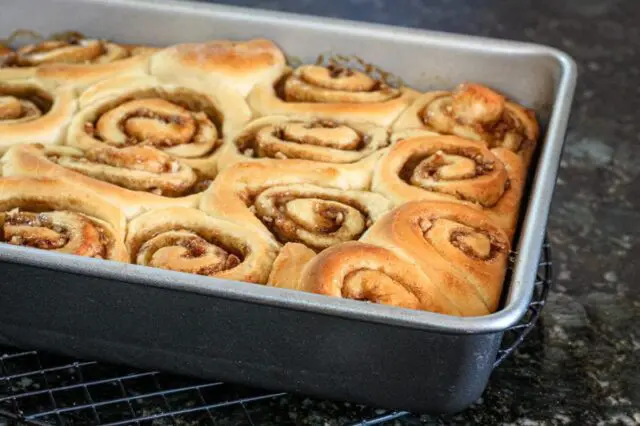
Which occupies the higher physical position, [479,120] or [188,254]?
[479,120]

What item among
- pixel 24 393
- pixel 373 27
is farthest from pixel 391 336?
→ pixel 373 27

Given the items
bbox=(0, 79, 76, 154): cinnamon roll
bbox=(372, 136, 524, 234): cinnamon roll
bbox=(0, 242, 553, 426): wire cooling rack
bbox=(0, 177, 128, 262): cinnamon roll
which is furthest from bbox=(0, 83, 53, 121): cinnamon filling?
bbox=(372, 136, 524, 234): cinnamon roll

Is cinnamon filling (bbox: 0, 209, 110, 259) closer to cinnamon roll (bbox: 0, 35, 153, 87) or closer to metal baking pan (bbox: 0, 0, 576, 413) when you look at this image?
metal baking pan (bbox: 0, 0, 576, 413)

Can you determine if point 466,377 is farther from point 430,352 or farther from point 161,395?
point 161,395

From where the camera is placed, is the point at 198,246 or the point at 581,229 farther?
the point at 581,229

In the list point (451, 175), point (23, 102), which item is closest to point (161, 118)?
point (23, 102)

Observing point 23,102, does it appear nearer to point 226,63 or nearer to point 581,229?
point 226,63

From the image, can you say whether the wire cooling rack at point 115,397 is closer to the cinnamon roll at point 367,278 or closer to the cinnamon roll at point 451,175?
the cinnamon roll at point 367,278
